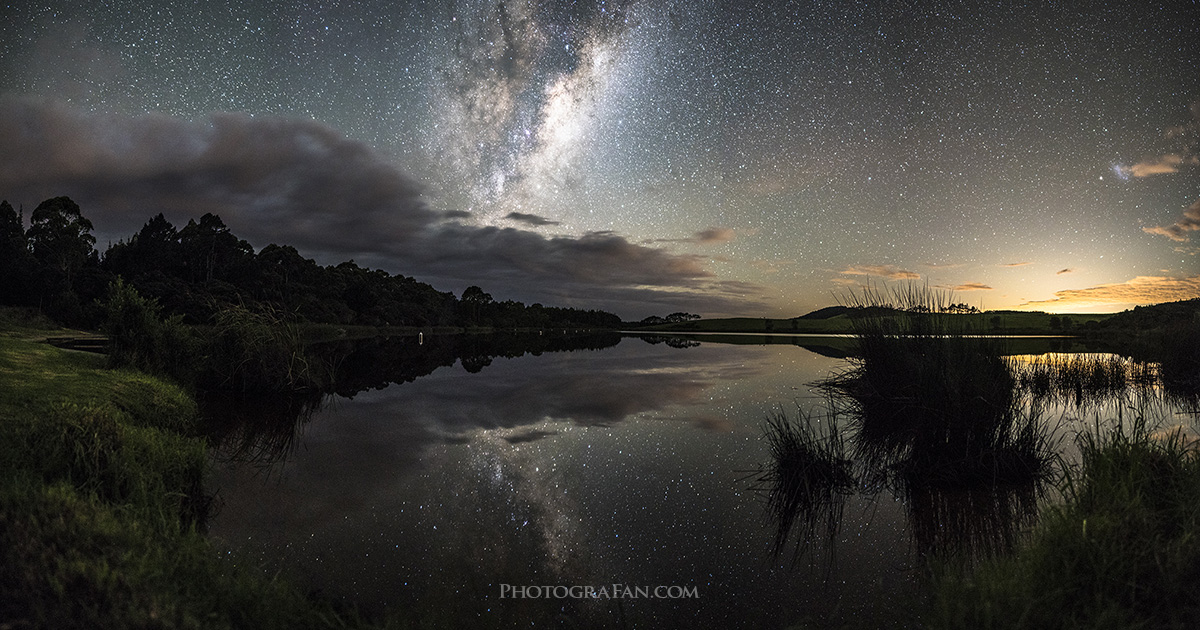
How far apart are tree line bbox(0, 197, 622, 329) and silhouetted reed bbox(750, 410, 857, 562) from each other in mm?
14205

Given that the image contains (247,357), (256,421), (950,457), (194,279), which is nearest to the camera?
A: (950,457)

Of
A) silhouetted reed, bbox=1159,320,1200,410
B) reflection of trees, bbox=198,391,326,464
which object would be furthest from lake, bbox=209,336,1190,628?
silhouetted reed, bbox=1159,320,1200,410

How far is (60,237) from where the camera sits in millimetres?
46875

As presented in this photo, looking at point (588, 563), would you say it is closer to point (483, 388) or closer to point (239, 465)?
point (239, 465)

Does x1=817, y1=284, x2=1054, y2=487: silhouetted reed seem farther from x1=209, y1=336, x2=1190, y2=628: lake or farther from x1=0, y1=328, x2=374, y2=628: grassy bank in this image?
x1=0, y1=328, x2=374, y2=628: grassy bank

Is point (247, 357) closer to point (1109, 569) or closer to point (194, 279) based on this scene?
point (1109, 569)

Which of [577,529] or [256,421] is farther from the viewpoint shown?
[256,421]

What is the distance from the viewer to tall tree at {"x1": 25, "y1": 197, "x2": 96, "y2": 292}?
4531 centimetres

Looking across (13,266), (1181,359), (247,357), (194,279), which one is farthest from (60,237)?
(1181,359)

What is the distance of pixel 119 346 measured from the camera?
1227cm

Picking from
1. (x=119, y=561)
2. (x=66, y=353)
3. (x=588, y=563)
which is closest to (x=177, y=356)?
(x=66, y=353)

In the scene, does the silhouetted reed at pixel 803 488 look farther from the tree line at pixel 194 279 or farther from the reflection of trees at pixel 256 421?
the tree line at pixel 194 279

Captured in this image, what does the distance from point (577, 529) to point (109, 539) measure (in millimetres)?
3717

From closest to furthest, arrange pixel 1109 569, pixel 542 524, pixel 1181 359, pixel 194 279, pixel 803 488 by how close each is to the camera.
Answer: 1. pixel 1109 569
2. pixel 542 524
3. pixel 803 488
4. pixel 1181 359
5. pixel 194 279
